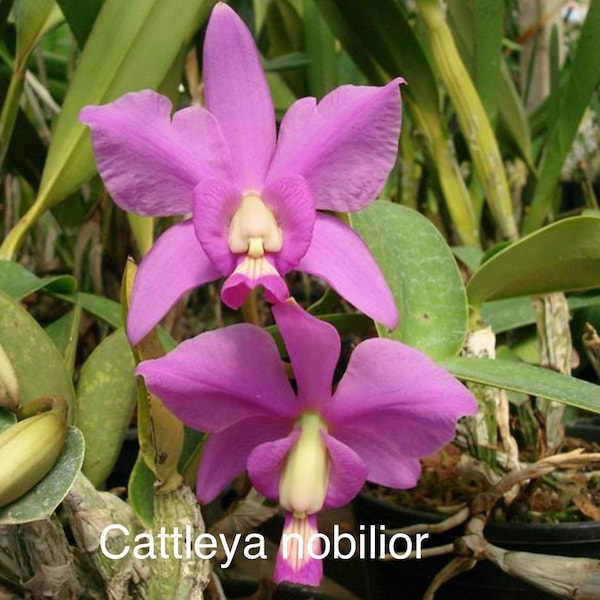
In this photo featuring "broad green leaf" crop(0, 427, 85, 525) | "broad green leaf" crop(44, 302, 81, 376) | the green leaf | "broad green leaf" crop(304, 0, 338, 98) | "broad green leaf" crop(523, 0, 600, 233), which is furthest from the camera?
"broad green leaf" crop(304, 0, 338, 98)

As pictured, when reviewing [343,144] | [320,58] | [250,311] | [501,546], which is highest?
[343,144]

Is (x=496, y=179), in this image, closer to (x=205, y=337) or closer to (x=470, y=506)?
(x=470, y=506)

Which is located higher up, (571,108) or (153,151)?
(153,151)

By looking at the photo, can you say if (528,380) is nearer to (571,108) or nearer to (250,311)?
(250,311)

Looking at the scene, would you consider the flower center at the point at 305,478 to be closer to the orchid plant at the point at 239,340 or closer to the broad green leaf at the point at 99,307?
the orchid plant at the point at 239,340

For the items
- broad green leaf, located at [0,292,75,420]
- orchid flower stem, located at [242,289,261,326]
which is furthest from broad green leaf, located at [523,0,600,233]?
broad green leaf, located at [0,292,75,420]

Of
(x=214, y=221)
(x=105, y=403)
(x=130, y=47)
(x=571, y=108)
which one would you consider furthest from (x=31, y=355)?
(x=571, y=108)

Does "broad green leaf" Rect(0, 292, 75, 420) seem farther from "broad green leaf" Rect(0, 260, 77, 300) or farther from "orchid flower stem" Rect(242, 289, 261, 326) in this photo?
"orchid flower stem" Rect(242, 289, 261, 326)
